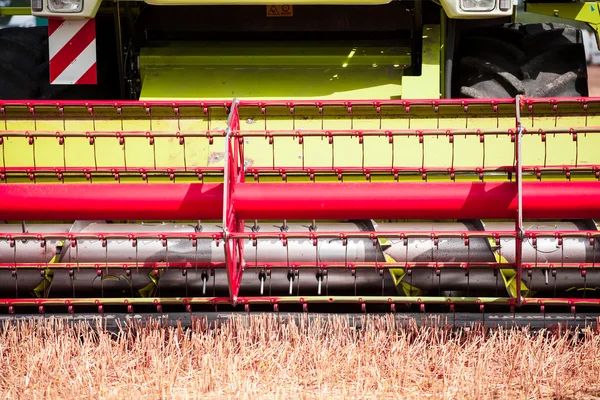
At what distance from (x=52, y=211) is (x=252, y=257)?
0.89 metres

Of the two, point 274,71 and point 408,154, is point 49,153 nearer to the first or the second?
point 274,71

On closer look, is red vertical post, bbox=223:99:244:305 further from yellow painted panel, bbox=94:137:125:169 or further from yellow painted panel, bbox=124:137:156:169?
yellow painted panel, bbox=94:137:125:169

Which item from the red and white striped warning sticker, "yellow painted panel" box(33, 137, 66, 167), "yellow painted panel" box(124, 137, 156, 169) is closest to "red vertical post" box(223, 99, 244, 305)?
"yellow painted panel" box(124, 137, 156, 169)

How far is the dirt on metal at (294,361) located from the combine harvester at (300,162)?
14cm

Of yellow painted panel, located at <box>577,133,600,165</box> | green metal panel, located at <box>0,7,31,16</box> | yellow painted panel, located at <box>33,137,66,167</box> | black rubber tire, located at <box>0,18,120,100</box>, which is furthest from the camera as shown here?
green metal panel, located at <box>0,7,31,16</box>

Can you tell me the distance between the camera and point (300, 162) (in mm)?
4566

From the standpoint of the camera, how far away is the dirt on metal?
3555mm

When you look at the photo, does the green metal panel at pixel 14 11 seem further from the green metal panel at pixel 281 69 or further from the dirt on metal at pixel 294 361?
the dirt on metal at pixel 294 361

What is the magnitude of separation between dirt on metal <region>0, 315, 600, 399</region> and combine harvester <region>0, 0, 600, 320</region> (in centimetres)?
14

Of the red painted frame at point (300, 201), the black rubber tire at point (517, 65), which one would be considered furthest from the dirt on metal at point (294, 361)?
the black rubber tire at point (517, 65)

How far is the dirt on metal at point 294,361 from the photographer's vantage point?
140 inches

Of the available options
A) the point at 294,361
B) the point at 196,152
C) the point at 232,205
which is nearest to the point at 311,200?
the point at 232,205

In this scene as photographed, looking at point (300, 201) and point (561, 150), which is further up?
point (561, 150)

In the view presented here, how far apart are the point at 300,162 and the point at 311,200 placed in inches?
30.0
